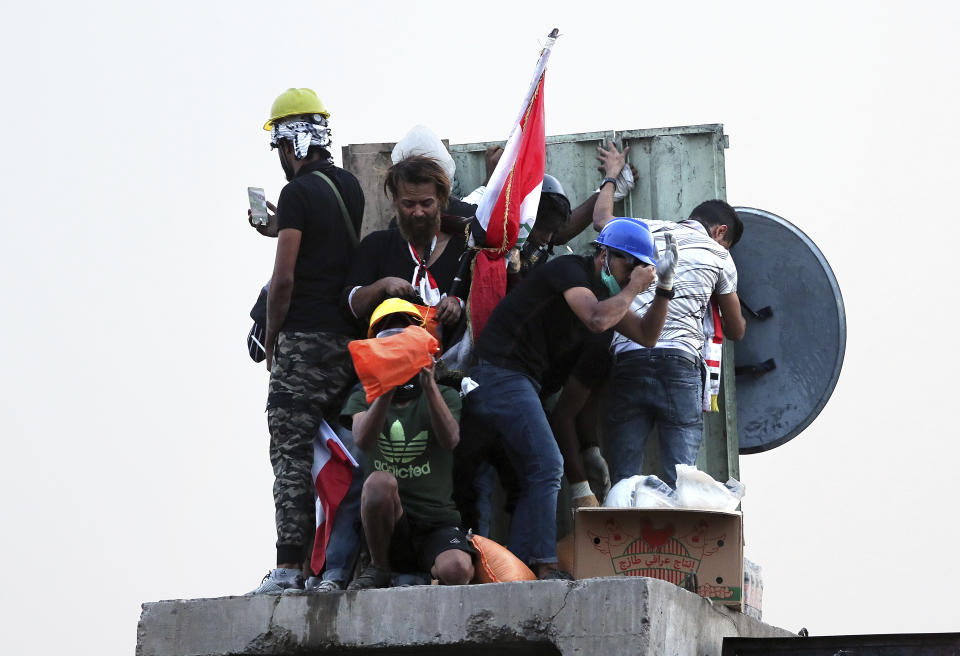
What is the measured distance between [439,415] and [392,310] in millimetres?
590

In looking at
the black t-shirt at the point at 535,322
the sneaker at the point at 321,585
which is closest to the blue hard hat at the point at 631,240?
the black t-shirt at the point at 535,322

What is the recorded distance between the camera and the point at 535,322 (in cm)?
825

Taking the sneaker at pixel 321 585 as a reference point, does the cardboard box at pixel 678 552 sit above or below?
above

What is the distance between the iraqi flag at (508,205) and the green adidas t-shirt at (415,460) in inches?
30.6

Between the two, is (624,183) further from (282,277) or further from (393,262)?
(282,277)

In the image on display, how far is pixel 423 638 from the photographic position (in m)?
7.63

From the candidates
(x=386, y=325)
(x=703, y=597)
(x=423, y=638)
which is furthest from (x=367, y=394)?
(x=703, y=597)

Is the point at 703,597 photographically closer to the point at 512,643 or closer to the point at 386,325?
the point at 512,643

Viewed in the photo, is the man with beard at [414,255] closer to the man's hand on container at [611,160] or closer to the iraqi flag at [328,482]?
the iraqi flag at [328,482]

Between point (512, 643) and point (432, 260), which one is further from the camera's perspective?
point (432, 260)

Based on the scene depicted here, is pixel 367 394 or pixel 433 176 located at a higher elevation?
pixel 433 176

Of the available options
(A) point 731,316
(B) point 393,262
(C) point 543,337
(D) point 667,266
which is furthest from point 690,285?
(B) point 393,262

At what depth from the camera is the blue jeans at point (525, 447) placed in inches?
315

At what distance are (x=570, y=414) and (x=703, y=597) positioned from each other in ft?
5.00
